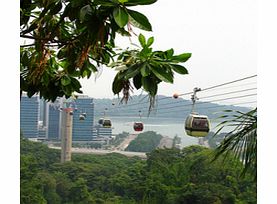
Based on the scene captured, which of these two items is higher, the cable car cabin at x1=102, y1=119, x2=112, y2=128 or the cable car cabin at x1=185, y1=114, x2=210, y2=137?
the cable car cabin at x1=185, y1=114, x2=210, y2=137

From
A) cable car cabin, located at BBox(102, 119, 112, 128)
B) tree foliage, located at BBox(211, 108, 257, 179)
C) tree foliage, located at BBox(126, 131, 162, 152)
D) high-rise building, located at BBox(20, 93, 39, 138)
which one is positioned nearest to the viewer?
high-rise building, located at BBox(20, 93, 39, 138)

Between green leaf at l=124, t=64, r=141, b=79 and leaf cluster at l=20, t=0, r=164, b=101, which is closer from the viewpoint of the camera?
leaf cluster at l=20, t=0, r=164, b=101

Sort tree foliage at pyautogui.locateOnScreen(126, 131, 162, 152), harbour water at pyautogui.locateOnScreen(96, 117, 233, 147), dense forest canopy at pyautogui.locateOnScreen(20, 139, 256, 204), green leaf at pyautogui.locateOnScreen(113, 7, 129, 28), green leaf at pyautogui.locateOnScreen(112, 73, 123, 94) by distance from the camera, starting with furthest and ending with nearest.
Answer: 1. dense forest canopy at pyautogui.locateOnScreen(20, 139, 256, 204)
2. tree foliage at pyautogui.locateOnScreen(126, 131, 162, 152)
3. harbour water at pyautogui.locateOnScreen(96, 117, 233, 147)
4. green leaf at pyautogui.locateOnScreen(112, 73, 123, 94)
5. green leaf at pyautogui.locateOnScreen(113, 7, 129, 28)

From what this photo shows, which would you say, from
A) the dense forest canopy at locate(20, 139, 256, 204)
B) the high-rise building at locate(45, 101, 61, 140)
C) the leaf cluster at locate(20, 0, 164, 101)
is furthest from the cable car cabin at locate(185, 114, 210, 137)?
the dense forest canopy at locate(20, 139, 256, 204)

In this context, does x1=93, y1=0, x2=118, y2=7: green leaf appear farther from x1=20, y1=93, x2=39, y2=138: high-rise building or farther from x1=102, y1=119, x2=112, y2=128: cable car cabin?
x1=102, y1=119, x2=112, y2=128: cable car cabin

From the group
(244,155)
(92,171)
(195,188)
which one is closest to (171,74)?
(244,155)

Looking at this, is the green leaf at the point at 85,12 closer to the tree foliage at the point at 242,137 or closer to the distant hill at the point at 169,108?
the tree foliage at the point at 242,137

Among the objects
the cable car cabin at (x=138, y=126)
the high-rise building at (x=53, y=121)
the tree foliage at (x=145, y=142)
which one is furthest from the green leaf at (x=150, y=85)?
the tree foliage at (x=145, y=142)
